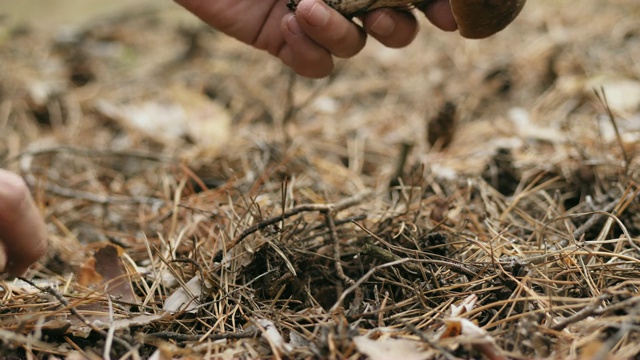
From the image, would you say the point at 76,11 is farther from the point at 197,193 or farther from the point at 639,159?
the point at 639,159

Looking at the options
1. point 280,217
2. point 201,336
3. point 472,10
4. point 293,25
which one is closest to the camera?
point 201,336

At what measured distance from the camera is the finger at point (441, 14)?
134cm

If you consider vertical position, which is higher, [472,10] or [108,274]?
[472,10]

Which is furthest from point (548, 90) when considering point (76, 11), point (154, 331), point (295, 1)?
point (76, 11)

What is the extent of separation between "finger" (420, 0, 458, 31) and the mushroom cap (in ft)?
0.20

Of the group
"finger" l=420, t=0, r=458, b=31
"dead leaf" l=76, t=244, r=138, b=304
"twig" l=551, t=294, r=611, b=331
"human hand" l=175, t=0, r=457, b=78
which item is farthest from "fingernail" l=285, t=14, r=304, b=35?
"twig" l=551, t=294, r=611, b=331

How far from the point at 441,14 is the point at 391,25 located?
128 mm

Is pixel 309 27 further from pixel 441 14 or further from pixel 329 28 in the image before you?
pixel 441 14

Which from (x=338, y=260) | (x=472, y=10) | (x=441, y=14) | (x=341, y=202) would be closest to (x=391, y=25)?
(x=441, y=14)

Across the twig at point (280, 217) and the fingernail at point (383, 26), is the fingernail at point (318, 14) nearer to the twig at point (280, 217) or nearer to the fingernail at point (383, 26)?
the fingernail at point (383, 26)

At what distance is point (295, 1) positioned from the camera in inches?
55.1

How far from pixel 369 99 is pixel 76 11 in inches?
133

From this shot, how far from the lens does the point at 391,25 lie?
4.58ft

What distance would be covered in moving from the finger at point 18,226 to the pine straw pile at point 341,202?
0.31 feet
